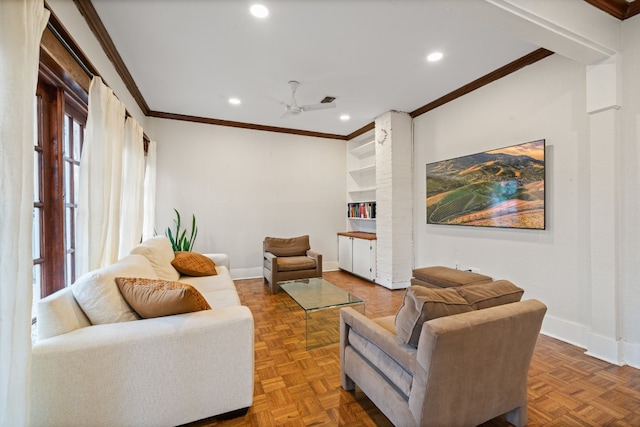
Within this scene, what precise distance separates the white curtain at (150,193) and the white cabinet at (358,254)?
3.20m

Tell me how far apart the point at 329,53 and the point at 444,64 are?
1.23 meters

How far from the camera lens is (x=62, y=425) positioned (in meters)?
1.30

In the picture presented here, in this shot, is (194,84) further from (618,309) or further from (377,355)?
(618,309)

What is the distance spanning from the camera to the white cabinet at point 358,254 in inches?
185

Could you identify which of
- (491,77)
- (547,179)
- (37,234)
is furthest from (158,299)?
(491,77)

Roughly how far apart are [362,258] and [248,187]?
2365 millimetres

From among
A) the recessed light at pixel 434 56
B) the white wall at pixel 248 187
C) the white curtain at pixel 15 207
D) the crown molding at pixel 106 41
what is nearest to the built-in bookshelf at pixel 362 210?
the white wall at pixel 248 187

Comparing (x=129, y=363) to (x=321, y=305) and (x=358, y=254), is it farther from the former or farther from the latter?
(x=358, y=254)

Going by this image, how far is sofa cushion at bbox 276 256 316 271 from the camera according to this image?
407 centimetres

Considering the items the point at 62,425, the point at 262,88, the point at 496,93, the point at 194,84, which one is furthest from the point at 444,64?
the point at 62,425

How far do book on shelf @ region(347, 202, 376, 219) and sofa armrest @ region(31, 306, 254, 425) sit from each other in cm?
373

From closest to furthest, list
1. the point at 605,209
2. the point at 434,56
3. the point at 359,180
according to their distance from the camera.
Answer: the point at 605,209, the point at 434,56, the point at 359,180

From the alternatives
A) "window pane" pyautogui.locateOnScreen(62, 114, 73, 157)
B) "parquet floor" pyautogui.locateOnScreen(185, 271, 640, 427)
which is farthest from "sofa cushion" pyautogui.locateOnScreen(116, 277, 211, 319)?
"window pane" pyautogui.locateOnScreen(62, 114, 73, 157)

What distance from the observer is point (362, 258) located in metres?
4.91
